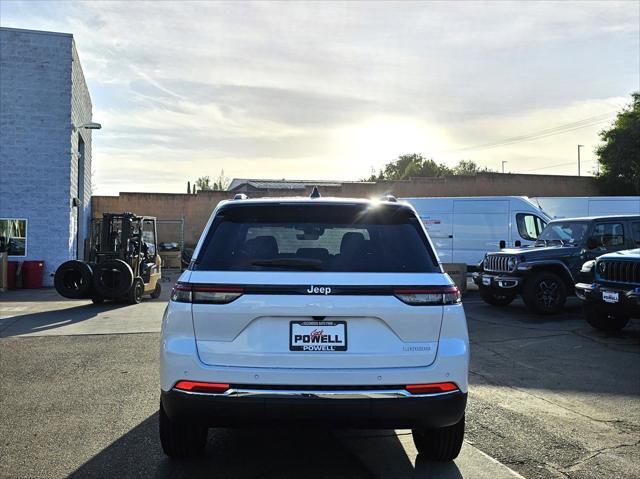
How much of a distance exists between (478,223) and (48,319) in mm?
12359

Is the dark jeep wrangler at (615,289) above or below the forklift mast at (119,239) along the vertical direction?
below

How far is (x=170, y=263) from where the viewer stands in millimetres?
28234

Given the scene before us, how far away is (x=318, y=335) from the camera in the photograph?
3678 mm

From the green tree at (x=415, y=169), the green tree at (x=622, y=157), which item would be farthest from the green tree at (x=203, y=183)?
the green tree at (x=622, y=157)

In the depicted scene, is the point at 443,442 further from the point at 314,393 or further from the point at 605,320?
the point at 605,320

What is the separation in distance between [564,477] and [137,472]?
2.93 meters

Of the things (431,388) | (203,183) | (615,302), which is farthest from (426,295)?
(203,183)

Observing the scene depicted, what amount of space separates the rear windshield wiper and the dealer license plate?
13.6 inches

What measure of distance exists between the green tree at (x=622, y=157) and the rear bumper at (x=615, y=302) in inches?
990

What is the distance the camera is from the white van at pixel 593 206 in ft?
64.6

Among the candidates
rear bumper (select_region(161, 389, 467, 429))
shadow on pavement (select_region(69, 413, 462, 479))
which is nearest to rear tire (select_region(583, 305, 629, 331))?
shadow on pavement (select_region(69, 413, 462, 479))

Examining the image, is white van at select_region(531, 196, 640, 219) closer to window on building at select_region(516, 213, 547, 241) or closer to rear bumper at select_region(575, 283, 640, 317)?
window on building at select_region(516, 213, 547, 241)

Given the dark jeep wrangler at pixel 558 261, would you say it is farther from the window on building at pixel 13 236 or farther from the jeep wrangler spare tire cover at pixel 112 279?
the window on building at pixel 13 236

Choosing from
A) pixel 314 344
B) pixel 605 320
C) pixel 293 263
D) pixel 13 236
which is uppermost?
pixel 13 236
